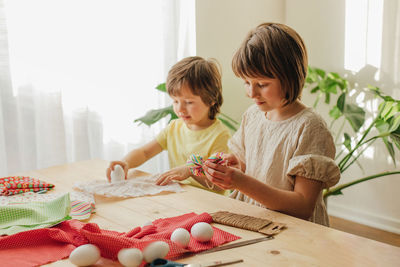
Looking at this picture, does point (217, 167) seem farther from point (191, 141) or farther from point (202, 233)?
point (191, 141)

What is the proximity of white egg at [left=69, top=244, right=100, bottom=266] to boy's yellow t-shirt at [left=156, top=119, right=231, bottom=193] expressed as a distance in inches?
35.5

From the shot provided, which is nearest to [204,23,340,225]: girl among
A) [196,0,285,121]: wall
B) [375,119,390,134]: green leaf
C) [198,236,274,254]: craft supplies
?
[198,236,274,254]: craft supplies

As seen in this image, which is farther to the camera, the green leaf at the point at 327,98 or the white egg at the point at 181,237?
the green leaf at the point at 327,98

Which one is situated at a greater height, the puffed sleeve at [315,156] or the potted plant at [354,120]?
the puffed sleeve at [315,156]

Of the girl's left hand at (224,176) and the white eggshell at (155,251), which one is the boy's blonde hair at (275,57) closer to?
the girl's left hand at (224,176)

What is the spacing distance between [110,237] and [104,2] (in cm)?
185

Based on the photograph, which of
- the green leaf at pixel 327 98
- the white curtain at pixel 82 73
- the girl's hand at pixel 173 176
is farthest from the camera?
the green leaf at pixel 327 98

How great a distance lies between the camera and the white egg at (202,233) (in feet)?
3.35

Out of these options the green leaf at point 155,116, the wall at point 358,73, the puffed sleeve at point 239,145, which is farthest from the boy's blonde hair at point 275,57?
the wall at point 358,73

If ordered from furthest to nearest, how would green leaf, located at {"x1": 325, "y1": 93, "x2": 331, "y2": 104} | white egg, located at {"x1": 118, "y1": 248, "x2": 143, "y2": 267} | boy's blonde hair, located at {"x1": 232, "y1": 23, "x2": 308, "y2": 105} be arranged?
green leaf, located at {"x1": 325, "y1": 93, "x2": 331, "y2": 104}
boy's blonde hair, located at {"x1": 232, "y1": 23, "x2": 308, "y2": 105}
white egg, located at {"x1": 118, "y1": 248, "x2": 143, "y2": 267}

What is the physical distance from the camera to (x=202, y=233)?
40.2 inches

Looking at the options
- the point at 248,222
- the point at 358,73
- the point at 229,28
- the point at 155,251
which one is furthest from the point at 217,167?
the point at 358,73

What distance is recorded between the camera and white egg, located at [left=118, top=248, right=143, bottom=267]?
898mm

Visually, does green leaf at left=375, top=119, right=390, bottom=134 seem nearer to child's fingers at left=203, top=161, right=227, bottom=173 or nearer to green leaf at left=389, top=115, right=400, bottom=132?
green leaf at left=389, top=115, right=400, bottom=132
